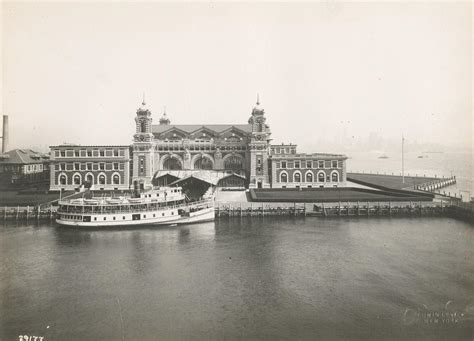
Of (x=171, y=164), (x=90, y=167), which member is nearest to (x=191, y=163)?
(x=171, y=164)

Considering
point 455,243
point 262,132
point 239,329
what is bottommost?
point 239,329

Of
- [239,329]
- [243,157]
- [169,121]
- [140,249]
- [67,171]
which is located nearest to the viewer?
[239,329]

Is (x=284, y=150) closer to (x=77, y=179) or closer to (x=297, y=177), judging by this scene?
(x=297, y=177)

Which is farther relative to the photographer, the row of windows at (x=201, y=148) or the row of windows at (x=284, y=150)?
the row of windows at (x=284, y=150)

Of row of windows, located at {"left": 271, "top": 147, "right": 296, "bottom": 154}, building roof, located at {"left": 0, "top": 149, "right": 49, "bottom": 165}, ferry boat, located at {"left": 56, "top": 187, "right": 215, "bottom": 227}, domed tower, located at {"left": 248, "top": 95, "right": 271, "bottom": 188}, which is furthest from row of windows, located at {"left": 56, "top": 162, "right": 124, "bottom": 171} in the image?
row of windows, located at {"left": 271, "top": 147, "right": 296, "bottom": 154}

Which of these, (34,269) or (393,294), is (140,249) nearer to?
(34,269)

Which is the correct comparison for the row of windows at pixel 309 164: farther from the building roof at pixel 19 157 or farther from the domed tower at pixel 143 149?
the building roof at pixel 19 157

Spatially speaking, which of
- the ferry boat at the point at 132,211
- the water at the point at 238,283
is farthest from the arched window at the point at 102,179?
the water at the point at 238,283

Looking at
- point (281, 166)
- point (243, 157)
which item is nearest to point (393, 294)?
point (281, 166)
